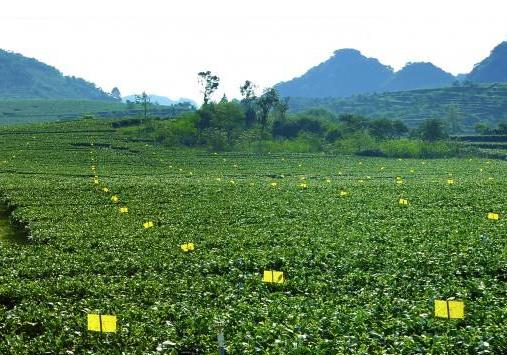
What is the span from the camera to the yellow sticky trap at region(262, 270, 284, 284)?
1473cm

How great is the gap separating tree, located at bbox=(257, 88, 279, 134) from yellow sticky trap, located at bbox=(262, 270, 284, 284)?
96723 mm

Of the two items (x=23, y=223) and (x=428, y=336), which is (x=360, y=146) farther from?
(x=428, y=336)

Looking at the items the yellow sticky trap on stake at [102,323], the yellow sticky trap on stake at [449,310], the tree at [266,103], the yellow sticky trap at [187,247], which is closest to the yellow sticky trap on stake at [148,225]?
the yellow sticky trap at [187,247]

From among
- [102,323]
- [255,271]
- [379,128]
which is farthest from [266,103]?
[102,323]

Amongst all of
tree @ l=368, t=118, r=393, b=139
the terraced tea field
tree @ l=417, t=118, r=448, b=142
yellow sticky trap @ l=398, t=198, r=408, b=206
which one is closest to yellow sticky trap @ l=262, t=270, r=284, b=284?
the terraced tea field

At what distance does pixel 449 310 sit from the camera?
11234 mm

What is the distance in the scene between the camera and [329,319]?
38.1ft

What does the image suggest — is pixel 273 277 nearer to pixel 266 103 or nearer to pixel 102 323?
pixel 102 323

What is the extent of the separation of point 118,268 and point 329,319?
8086 mm

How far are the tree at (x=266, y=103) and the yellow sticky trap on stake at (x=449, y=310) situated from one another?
329ft

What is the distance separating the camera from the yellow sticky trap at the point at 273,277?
14734 mm

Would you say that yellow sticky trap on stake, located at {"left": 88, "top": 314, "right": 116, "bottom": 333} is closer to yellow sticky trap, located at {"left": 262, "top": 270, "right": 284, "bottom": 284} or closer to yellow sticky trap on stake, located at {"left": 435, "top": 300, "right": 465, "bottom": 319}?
yellow sticky trap, located at {"left": 262, "top": 270, "right": 284, "bottom": 284}

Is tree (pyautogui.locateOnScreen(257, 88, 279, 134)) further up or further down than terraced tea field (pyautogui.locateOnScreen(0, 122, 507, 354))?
further up

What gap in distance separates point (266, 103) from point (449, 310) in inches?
4034
